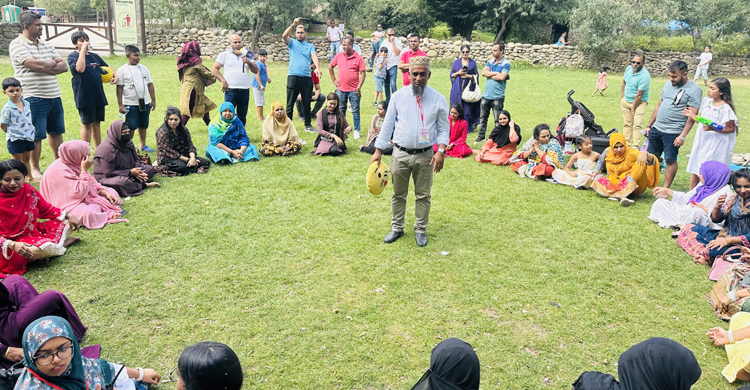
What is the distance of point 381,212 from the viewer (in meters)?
6.74

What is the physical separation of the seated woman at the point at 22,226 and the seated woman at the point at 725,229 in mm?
6697

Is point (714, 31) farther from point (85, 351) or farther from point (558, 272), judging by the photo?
point (85, 351)

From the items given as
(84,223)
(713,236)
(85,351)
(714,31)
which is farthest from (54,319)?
(714,31)

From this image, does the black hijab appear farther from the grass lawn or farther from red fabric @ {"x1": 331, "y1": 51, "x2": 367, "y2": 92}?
red fabric @ {"x1": 331, "y1": 51, "x2": 367, "y2": 92}

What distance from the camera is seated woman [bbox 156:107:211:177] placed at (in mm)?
7812

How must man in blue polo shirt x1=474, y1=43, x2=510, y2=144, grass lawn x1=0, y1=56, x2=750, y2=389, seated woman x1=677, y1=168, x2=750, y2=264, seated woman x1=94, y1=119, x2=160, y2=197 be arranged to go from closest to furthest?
1. grass lawn x1=0, y1=56, x2=750, y2=389
2. seated woman x1=677, y1=168, x2=750, y2=264
3. seated woman x1=94, y1=119, x2=160, y2=197
4. man in blue polo shirt x1=474, y1=43, x2=510, y2=144

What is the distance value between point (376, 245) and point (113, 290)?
264 centimetres

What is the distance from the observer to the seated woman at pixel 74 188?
5.91 meters

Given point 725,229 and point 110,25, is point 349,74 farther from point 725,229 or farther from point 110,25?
point 110,25

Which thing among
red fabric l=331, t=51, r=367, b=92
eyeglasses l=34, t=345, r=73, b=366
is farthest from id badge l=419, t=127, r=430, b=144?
red fabric l=331, t=51, r=367, b=92

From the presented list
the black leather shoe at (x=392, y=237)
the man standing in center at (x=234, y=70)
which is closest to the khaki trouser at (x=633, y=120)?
the black leather shoe at (x=392, y=237)

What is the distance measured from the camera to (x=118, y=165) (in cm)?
702

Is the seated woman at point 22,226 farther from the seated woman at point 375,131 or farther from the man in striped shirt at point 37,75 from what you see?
the seated woman at point 375,131

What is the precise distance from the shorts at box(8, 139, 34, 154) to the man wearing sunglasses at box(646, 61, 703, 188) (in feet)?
28.5
